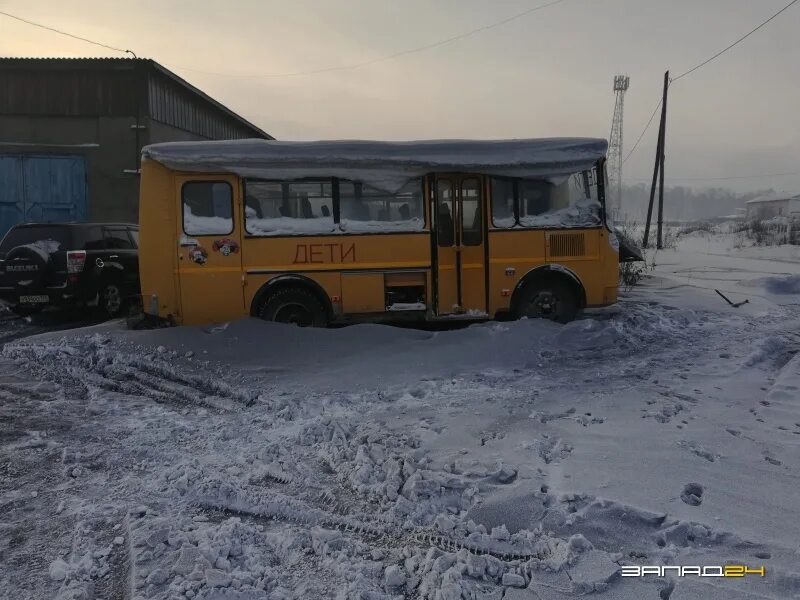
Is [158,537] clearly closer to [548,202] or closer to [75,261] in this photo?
[548,202]

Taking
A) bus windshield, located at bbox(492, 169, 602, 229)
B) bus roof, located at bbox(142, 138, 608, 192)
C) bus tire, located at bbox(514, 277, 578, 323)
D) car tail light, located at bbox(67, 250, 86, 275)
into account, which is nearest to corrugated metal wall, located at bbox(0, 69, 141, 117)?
car tail light, located at bbox(67, 250, 86, 275)

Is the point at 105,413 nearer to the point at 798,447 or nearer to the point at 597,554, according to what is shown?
the point at 597,554

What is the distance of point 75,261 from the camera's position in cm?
1124

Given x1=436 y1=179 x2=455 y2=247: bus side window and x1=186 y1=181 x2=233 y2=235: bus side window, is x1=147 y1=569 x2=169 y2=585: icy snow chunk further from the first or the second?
x1=436 y1=179 x2=455 y2=247: bus side window

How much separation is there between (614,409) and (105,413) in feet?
15.7

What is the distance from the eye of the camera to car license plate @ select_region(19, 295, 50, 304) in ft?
36.0

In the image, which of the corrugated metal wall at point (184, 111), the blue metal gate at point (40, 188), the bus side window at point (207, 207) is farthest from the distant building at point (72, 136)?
the bus side window at point (207, 207)

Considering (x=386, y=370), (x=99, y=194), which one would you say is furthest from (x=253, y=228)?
(x=99, y=194)

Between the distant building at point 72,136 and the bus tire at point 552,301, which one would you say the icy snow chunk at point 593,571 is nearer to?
the bus tire at point 552,301

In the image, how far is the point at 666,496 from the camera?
12.2 feet

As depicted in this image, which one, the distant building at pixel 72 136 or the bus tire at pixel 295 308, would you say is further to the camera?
the distant building at pixel 72 136

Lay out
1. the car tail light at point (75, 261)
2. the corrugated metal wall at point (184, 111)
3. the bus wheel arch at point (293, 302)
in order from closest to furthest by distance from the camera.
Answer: the bus wheel arch at point (293, 302) < the car tail light at point (75, 261) < the corrugated metal wall at point (184, 111)

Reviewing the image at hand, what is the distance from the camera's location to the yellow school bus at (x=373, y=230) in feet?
28.1

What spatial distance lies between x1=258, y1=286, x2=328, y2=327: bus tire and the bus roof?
1648 mm
